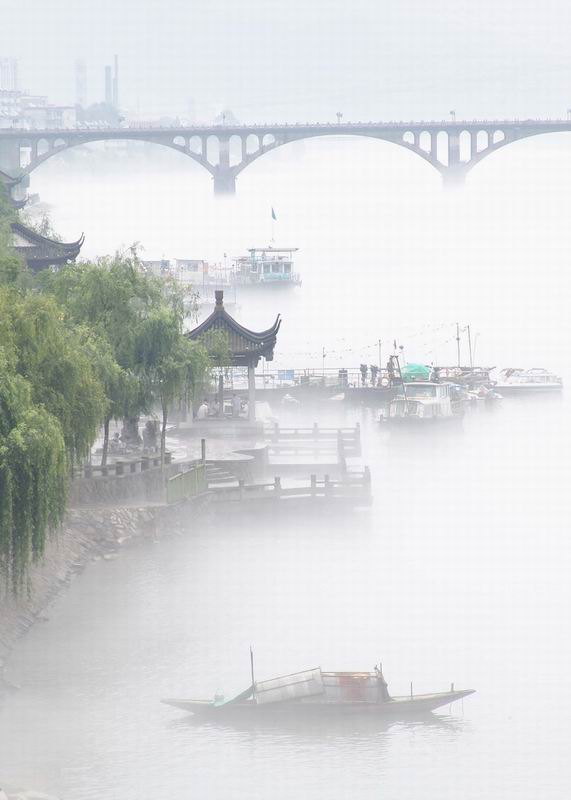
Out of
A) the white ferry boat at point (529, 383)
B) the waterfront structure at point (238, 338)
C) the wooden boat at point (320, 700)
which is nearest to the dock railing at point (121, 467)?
the waterfront structure at point (238, 338)

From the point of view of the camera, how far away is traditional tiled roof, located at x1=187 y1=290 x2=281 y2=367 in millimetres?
54500

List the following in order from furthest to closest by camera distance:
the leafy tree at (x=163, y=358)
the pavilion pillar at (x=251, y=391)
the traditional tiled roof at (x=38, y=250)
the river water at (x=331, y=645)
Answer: the traditional tiled roof at (x=38, y=250) < the pavilion pillar at (x=251, y=391) < the leafy tree at (x=163, y=358) < the river water at (x=331, y=645)

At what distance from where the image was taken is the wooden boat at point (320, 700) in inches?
1245

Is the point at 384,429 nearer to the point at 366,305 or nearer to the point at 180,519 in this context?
the point at 180,519

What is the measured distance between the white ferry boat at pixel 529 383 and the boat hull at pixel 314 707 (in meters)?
54.5

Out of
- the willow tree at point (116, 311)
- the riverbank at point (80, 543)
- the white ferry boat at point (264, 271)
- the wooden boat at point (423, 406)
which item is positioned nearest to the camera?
the riverbank at point (80, 543)

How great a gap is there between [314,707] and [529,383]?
56879 mm

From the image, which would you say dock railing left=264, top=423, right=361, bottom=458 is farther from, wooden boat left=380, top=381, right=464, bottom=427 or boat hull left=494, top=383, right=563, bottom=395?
boat hull left=494, top=383, right=563, bottom=395

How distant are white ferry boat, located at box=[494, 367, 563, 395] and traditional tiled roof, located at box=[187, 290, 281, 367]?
1274 inches

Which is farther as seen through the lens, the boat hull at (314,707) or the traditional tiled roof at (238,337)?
the traditional tiled roof at (238,337)

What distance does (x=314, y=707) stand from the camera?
3166 centimetres

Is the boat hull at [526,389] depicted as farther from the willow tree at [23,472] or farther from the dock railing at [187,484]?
the willow tree at [23,472]

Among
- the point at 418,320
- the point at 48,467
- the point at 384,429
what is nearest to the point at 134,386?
the point at 48,467

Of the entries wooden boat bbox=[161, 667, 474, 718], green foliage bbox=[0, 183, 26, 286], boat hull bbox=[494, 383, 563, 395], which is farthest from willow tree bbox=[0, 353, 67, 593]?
boat hull bbox=[494, 383, 563, 395]
